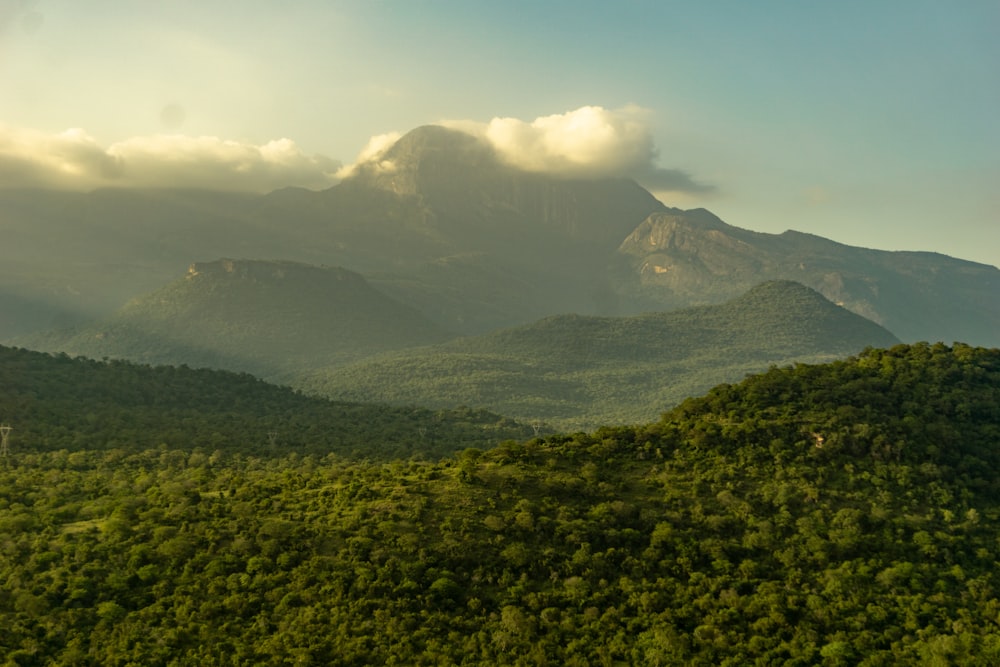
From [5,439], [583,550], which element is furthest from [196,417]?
[583,550]

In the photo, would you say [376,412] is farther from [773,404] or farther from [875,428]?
[875,428]

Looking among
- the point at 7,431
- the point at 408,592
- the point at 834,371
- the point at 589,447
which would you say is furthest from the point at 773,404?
the point at 7,431

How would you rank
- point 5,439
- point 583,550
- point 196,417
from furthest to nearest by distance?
1. point 196,417
2. point 5,439
3. point 583,550

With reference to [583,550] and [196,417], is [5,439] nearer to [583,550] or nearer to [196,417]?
[196,417]

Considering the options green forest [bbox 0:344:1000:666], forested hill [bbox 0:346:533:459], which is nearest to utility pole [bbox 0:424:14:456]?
forested hill [bbox 0:346:533:459]

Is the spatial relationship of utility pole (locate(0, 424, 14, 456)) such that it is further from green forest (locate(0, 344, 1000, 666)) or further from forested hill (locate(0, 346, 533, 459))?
green forest (locate(0, 344, 1000, 666))

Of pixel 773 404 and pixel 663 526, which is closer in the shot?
pixel 663 526

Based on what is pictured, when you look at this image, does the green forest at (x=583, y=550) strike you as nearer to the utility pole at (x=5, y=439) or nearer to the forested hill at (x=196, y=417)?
the utility pole at (x=5, y=439)
